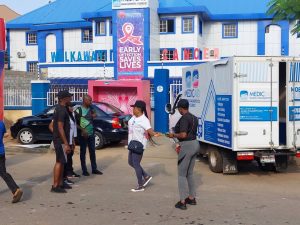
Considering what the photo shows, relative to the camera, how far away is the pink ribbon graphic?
3403 cm

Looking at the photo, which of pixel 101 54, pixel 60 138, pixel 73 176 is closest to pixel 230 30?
pixel 101 54

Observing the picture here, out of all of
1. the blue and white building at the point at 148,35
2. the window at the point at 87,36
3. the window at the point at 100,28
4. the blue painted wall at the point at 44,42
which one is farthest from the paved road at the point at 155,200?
the blue painted wall at the point at 44,42

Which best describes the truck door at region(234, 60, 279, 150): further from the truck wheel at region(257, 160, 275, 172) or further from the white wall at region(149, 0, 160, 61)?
the white wall at region(149, 0, 160, 61)

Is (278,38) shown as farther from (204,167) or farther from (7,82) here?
(204,167)

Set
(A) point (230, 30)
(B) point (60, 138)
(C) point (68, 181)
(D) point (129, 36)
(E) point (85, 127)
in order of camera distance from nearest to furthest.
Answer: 1. (B) point (60, 138)
2. (C) point (68, 181)
3. (E) point (85, 127)
4. (D) point (129, 36)
5. (A) point (230, 30)

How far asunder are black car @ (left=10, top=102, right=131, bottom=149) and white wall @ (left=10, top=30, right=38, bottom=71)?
101 ft

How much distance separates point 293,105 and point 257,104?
819 millimetres

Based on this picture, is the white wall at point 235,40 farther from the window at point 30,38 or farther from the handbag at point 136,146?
the handbag at point 136,146

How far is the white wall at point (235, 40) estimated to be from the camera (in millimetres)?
39688

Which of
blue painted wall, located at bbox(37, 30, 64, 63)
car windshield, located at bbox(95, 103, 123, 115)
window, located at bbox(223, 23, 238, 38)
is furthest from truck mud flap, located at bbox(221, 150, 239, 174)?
blue painted wall, located at bbox(37, 30, 64, 63)

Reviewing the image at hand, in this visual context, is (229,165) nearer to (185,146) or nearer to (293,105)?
(293,105)

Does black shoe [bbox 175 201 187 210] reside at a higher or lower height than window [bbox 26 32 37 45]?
lower

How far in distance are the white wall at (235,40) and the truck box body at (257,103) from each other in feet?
99.8

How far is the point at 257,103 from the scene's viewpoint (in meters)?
9.66
